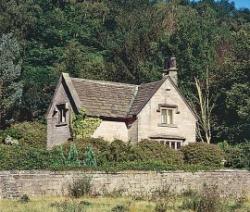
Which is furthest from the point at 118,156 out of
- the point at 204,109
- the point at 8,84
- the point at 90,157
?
the point at 8,84

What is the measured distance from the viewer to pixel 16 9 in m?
101

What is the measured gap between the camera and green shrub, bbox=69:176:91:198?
31.5 meters

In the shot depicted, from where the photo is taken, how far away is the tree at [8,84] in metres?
74.4

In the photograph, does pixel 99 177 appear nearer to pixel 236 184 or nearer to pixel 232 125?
pixel 236 184

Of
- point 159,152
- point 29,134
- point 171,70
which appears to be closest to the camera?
point 159,152

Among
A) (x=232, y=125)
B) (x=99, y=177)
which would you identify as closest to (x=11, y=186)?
(x=99, y=177)

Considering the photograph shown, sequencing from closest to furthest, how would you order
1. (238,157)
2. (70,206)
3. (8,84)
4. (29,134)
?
(70,206), (238,157), (29,134), (8,84)

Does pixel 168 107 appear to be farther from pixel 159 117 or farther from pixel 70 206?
pixel 70 206

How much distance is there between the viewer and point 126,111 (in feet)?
168

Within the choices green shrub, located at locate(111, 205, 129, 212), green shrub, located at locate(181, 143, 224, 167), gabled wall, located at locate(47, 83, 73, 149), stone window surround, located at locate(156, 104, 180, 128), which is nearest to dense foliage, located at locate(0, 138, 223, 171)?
green shrub, located at locate(181, 143, 224, 167)

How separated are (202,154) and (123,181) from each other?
13.9 meters

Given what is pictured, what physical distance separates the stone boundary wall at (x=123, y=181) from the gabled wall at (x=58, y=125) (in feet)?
49.8

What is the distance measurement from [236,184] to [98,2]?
3242 inches

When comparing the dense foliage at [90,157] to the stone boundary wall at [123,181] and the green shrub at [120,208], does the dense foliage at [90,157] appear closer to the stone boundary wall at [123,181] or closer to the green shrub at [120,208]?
the stone boundary wall at [123,181]
